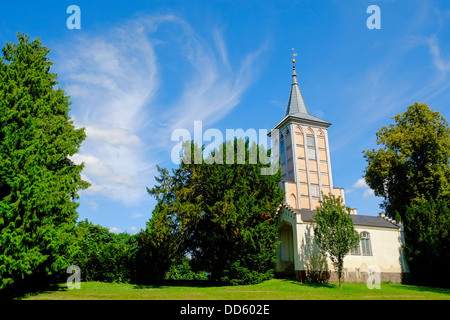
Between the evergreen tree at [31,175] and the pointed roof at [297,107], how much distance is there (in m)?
41.8

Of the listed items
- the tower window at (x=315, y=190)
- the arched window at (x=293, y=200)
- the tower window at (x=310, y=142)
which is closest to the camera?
the arched window at (x=293, y=200)

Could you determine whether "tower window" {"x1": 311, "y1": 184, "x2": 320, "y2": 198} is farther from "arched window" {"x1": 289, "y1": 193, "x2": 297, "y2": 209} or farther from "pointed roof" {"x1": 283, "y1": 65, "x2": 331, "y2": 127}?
"pointed roof" {"x1": 283, "y1": 65, "x2": 331, "y2": 127}

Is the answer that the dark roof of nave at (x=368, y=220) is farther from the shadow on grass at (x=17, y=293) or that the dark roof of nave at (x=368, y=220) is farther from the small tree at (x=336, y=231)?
the shadow on grass at (x=17, y=293)

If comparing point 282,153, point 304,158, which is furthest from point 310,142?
point 282,153

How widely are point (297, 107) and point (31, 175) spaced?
49.2m

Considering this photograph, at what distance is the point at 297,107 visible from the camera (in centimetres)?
5850

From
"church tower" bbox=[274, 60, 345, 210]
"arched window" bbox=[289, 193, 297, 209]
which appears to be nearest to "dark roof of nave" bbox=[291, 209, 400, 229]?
"arched window" bbox=[289, 193, 297, 209]

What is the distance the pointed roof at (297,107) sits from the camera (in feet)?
185

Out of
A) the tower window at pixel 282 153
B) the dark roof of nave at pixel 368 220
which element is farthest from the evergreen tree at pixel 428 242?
the tower window at pixel 282 153

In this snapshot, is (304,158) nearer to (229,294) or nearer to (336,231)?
(336,231)

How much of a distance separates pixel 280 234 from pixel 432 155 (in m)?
17.8

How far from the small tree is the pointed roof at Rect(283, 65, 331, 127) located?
32.3 metres

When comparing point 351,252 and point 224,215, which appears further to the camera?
point 351,252
